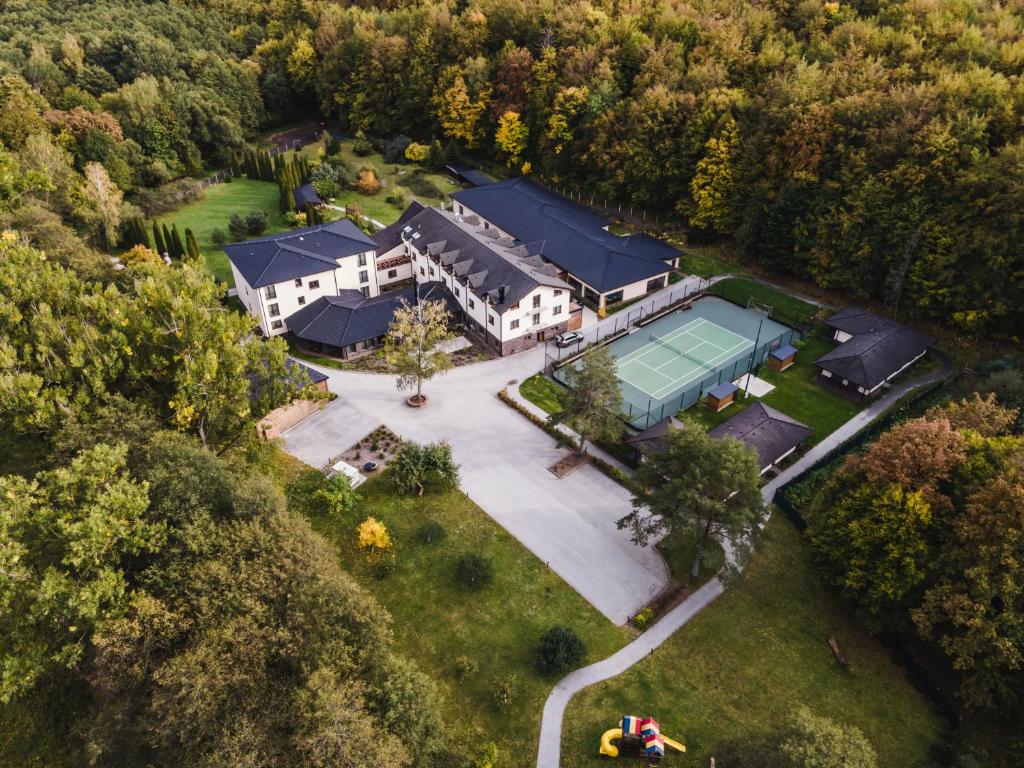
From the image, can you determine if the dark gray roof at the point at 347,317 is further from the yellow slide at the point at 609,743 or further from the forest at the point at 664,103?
the yellow slide at the point at 609,743

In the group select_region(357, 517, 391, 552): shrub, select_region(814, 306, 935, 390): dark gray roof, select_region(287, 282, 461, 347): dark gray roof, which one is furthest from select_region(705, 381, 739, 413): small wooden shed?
select_region(357, 517, 391, 552): shrub

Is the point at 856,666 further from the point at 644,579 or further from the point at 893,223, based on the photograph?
the point at 893,223

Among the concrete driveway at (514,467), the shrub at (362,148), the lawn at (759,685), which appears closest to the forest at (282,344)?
the lawn at (759,685)

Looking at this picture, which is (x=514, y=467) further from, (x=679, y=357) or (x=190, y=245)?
(x=190, y=245)

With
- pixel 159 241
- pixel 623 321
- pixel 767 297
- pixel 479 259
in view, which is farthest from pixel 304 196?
pixel 767 297

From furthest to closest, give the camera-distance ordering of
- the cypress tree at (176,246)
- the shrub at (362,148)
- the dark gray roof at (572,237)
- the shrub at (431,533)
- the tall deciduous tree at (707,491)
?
the shrub at (362,148), the cypress tree at (176,246), the dark gray roof at (572,237), the shrub at (431,533), the tall deciduous tree at (707,491)

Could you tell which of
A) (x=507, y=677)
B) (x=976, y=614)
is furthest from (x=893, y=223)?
(x=507, y=677)
